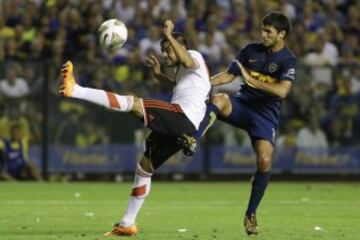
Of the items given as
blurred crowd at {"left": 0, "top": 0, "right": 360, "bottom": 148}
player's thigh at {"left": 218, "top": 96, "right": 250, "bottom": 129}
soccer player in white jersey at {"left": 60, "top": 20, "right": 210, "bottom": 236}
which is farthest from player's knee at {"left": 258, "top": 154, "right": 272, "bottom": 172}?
blurred crowd at {"left": 0, "top": 0, "right": 360, "bottom": 148}

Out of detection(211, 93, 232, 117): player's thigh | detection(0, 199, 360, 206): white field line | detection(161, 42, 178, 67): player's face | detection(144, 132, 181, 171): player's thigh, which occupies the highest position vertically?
detection(161, 42, 178, 67): player's face

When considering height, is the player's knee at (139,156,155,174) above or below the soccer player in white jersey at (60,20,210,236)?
below

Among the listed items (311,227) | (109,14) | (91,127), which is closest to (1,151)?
(91,127)

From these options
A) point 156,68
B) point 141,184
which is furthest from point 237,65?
point 141,184

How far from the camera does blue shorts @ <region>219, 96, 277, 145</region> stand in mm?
12133

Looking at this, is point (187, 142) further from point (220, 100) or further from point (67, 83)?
point (67, 83)

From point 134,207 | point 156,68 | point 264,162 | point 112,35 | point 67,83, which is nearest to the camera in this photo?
point 67,83

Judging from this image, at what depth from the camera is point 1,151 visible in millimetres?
21234

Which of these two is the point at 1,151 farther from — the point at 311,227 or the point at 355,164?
the point at 311,227

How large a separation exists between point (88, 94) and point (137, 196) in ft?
4.50

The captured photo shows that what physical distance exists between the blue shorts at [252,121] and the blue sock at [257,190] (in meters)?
0.41

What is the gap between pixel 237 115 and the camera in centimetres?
1220

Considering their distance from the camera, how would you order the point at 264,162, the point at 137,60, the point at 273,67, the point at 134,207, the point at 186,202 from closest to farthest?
the point at 134,207 → the point at 264,162 → the point at 273,67 → the point at 186,202 → the point at 137,60

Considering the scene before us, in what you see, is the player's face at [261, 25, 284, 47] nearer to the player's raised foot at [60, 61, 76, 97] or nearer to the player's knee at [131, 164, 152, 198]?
the player's knee at [131, 164, 152, 198]
